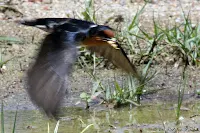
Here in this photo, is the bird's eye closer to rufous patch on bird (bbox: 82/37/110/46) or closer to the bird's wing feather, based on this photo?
rufous patch on bird (bbox: 82/37/110/46)

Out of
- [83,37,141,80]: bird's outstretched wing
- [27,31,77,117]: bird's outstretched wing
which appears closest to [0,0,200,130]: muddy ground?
[83,37,141,80]: bird's outstretched wing

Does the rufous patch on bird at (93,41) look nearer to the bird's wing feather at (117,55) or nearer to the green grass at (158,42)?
the bird's wing feather at (117,55)

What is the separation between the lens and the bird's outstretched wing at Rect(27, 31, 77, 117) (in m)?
3.62

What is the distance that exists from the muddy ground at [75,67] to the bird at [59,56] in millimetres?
261

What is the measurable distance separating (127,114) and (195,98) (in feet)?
2.06

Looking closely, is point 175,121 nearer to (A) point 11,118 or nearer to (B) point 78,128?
(B) point 78,128

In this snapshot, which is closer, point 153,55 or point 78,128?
point 78,128

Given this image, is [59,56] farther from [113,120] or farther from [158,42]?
[158,42]

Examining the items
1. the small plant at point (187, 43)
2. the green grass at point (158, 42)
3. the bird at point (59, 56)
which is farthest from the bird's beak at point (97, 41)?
the small plant at point (187, 43)

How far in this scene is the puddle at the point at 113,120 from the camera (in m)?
4.76

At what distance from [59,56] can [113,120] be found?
1104 mm

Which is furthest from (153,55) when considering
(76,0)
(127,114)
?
(76,0)

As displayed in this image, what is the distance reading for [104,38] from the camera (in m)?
4.50

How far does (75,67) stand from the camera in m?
5.86
